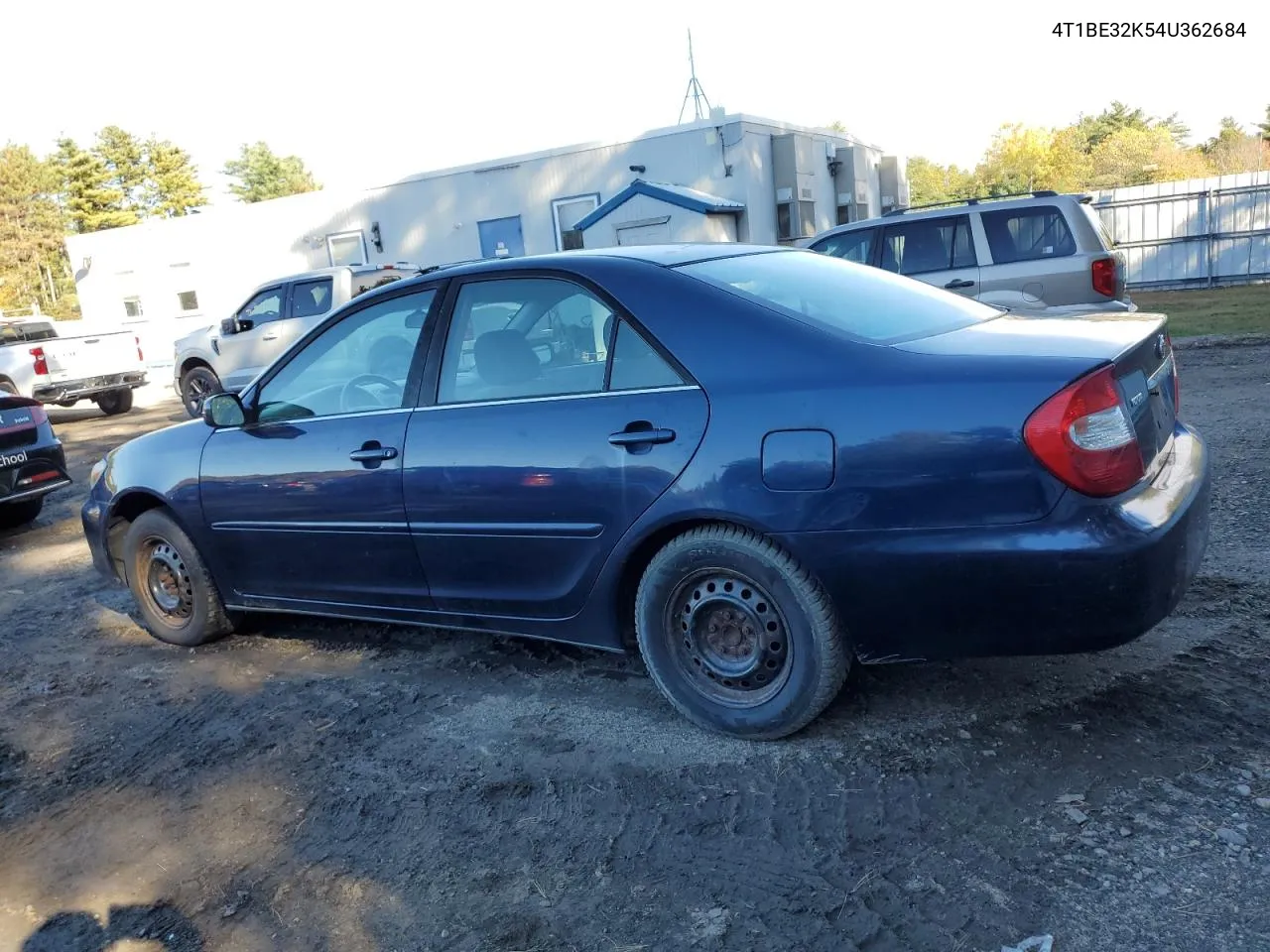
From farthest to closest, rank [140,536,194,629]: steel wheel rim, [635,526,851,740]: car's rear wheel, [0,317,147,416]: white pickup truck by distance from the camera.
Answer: [0,317,147,416]: white pickup truck → [140,536,194,629]: steel wheel rim → [635,526,851,740]: car's rear wheel

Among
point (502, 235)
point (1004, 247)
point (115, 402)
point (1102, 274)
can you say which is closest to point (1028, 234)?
point (1004, 247)

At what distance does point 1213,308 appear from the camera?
15719mm

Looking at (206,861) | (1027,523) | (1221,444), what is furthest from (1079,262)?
(206,861)

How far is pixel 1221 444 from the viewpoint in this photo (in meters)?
6.64

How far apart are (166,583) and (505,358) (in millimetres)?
2429

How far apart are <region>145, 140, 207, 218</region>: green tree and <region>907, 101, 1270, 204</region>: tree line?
2015 inches

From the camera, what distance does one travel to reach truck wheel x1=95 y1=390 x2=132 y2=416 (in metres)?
16.7

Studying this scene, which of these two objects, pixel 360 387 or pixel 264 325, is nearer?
pixel 360 387

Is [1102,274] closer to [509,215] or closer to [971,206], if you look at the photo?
[971,206]

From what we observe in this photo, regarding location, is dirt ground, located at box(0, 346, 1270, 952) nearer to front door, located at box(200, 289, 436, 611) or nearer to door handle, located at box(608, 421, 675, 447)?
front door, located at box(200, 289, 436, 611)

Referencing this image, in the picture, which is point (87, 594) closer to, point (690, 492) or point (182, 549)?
point (182, 549)

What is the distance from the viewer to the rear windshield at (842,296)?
11.2ft

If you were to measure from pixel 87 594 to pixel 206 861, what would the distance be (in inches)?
148

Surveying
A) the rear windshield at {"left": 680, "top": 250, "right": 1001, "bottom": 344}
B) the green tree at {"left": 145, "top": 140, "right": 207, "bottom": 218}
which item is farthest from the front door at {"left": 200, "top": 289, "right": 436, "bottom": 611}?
the green tree at {"left": 145, "top": 140, "right": 207, "bottom": 218}
